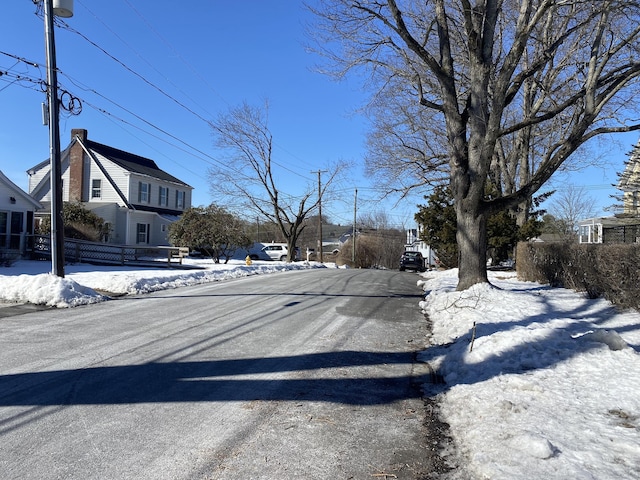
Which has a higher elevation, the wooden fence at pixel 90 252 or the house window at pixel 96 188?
the house window at pixel 96 188

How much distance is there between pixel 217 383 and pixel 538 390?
349 centimetres

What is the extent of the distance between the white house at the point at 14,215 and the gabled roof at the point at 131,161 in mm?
11453

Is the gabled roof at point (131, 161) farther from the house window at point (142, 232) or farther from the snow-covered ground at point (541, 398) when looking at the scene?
the snow-covered ground at point (541, 398)

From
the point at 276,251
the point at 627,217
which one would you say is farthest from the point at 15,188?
the point at 627,217

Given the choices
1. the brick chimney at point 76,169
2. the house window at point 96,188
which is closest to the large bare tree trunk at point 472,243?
the house window at point 96,188

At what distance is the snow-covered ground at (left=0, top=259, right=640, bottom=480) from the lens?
11.6ft

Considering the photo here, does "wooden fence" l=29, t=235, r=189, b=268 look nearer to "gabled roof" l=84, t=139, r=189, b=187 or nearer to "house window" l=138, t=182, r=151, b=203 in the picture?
"house window" l=138, t=182, r=151, b=203

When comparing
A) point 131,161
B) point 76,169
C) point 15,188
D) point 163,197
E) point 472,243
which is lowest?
point 472,243

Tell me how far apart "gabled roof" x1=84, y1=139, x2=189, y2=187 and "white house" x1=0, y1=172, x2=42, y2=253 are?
11.5 m

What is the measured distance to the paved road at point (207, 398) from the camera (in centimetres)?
364

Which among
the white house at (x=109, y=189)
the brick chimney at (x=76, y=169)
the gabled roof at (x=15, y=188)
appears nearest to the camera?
the gabled roof at (x=15, y=188)

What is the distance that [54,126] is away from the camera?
1322cm

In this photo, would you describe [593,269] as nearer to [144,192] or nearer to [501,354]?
[501,354]

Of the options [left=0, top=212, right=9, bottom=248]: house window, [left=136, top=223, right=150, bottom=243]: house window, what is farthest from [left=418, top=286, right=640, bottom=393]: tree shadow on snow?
[left=136, top=223, right=150, bottom=243]: house window
